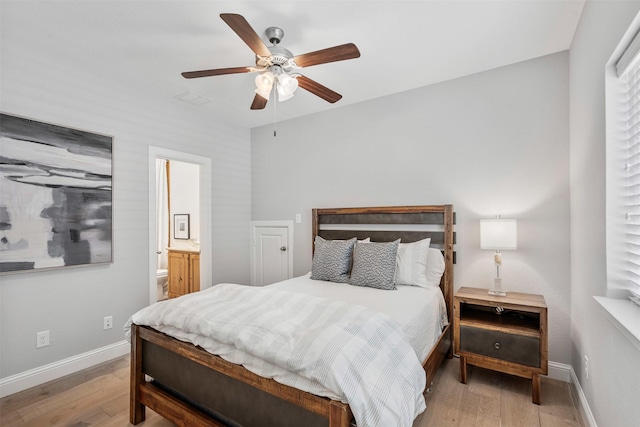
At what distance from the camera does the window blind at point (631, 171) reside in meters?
1.41

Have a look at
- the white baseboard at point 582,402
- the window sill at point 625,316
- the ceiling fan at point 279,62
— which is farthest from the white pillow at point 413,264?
the ceiling fan at point 279,62

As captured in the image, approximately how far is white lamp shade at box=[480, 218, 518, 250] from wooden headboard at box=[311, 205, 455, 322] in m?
0.39

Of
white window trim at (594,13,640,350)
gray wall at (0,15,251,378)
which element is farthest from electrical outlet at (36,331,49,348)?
white window trim at (594,13,640,350)

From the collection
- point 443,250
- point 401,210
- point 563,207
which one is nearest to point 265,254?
point 401,210

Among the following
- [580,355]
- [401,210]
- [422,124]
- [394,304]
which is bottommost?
[580,355]

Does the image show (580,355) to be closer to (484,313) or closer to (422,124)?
(484,313)

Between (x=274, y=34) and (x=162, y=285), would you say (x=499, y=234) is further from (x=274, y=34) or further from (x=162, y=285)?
(x=162, y=285)

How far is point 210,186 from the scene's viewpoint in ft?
12.9

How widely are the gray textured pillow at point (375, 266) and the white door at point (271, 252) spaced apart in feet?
4.63

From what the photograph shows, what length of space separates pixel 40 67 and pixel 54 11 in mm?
744

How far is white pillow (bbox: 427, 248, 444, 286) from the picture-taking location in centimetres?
289

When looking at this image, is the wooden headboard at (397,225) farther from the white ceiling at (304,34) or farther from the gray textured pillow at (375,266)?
the white ceiling at (304,34)

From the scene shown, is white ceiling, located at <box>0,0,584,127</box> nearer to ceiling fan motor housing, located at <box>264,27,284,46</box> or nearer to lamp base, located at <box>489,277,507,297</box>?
ceiling fan motor housing, located at <box>264,27,284,46</box>

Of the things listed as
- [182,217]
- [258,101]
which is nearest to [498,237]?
[258,101]
